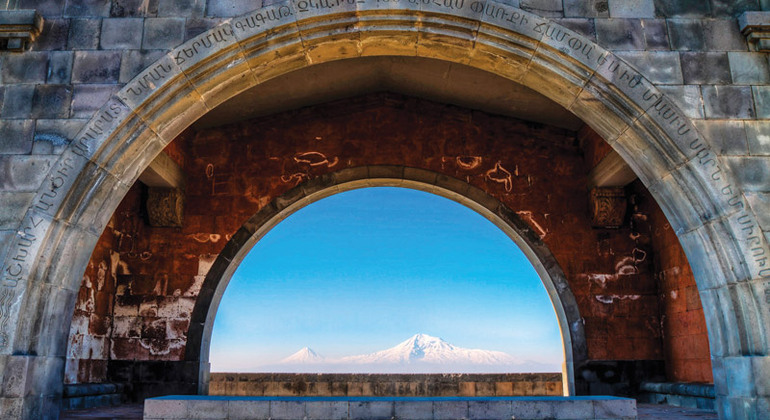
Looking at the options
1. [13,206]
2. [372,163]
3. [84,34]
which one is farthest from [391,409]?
[372,163]

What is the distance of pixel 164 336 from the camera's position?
713 cm

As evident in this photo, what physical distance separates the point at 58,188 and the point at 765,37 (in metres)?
4.86

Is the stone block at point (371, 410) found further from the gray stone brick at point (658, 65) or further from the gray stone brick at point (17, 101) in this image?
the gray stone brick at point (17, 101)

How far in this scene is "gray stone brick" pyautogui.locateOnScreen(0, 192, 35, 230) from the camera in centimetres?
396

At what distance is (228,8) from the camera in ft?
14.4

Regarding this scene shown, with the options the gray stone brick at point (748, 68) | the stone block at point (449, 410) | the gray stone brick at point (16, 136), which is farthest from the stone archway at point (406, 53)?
the stone block at point (449, 410)

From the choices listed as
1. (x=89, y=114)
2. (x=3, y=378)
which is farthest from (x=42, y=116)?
(x=3, y=378)

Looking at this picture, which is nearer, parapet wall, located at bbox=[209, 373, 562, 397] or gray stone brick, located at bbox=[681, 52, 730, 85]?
gray stone brick, located at bbox=[681, 52, 730, 85]

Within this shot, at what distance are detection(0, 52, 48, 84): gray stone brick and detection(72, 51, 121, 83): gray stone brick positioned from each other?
0.23 m

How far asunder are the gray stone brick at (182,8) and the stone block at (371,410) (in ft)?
9.45

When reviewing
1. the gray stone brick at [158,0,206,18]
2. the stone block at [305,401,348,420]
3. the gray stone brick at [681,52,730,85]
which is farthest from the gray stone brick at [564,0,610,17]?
the stone block at [305,401,348,420]

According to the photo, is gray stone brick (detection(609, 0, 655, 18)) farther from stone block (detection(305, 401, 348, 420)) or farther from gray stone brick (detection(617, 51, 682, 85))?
stone block (detection(305, 401, 348, 420))

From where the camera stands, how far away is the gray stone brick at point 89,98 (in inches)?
165

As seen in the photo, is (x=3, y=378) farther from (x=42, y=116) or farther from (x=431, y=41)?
(x=431, y=41)
